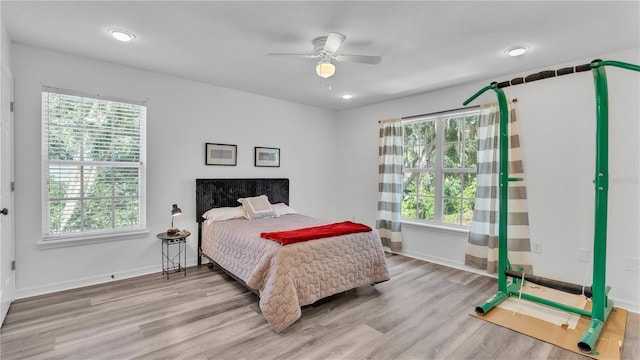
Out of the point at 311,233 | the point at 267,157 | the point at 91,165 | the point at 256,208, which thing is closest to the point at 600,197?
the point at 311,233

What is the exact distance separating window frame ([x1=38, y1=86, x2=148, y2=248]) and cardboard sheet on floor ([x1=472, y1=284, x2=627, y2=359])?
3700 mm

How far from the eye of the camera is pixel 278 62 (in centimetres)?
326

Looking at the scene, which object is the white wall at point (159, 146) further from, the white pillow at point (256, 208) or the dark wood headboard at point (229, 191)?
the white pillow at point (256, 208)

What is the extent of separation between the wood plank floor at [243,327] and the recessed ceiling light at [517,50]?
7.87 ft

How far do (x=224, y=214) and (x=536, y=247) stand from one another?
3663 mm

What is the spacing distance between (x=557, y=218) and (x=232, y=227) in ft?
11.6

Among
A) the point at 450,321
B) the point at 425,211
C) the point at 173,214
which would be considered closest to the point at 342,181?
the point at 425,211

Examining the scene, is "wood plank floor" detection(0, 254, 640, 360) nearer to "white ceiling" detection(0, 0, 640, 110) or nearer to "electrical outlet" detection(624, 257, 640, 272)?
"electrical outlet" detection(624, 257, 640, 272)

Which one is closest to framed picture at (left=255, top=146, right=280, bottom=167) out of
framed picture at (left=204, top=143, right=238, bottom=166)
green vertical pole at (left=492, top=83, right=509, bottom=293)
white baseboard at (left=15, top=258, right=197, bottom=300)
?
framed picture at (left=204, top=143, right=238, bottom=166)

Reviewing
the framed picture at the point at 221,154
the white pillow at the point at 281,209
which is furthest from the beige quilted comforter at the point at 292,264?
the framed picture at the point at 221,154

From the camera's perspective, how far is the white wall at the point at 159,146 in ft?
9.67

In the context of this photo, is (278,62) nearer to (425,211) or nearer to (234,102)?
(234,102)

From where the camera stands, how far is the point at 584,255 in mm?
3090

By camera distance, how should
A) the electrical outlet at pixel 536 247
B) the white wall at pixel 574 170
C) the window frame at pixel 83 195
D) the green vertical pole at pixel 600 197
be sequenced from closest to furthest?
the green vertical pole at pixel 600 197 → the white wall at pixel 574 170 → the window frame at pixel 83 195 → the electrical outlet at pixel 536 247
